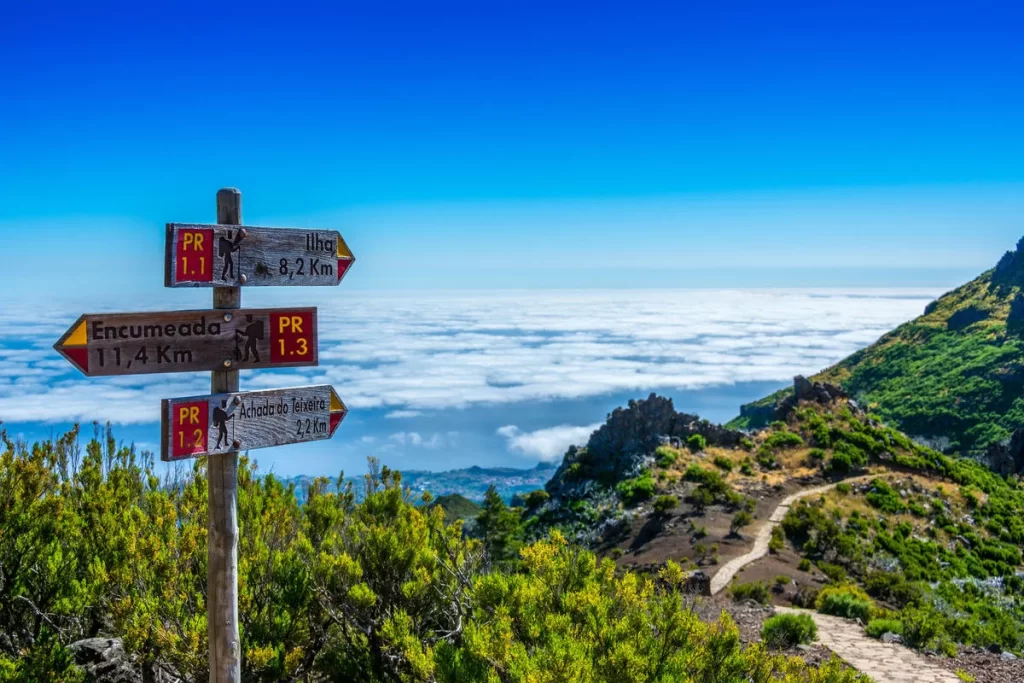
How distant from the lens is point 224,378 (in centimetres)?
447

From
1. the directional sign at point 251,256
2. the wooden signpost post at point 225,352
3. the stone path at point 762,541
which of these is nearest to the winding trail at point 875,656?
the stone path at point 762,541

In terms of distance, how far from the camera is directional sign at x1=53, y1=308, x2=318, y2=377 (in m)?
4.09

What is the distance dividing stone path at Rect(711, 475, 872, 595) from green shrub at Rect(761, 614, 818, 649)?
7003 mm

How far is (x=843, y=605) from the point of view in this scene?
1450 cm

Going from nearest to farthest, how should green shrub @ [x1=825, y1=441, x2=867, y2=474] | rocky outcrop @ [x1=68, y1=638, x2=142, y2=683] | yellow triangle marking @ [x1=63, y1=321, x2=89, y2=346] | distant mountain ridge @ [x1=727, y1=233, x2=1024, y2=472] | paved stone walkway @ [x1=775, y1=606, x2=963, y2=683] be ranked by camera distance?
yellow triangle marking @ [x1=63, y1=321, x2=89, y2=346] < rocky outcrop @ [x1=68, y1=638, x2=142, y2=683] < paved stone walkway @ [x1=775, y1=606, x2=963, y2=683] < green shrub @ [x1=825, y1=441, x2=867, y2=474] < distant mountain ridge @ [x1=727, y1=233, x2=1024, y2=472]

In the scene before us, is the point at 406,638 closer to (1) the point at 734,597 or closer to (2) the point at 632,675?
(2) the point at 632,675

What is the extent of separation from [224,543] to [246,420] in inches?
28.7

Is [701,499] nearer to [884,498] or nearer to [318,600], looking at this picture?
[884,498]

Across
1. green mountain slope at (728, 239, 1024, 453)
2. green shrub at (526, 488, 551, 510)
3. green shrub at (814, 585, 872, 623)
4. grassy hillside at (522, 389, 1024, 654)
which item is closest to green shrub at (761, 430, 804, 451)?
grassy hillside at (522, 389, 1024, 654)

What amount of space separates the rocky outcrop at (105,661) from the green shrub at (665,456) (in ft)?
89.0

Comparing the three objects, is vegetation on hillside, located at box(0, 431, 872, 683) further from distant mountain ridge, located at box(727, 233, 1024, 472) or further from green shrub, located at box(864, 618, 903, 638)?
distant mountain ridge, located at box(727, 233, 1024, 472)

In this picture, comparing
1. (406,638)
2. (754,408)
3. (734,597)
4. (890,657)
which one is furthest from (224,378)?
(754,408)

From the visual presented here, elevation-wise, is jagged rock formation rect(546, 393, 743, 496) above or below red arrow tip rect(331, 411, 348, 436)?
below

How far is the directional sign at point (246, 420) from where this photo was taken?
4.23 meters
